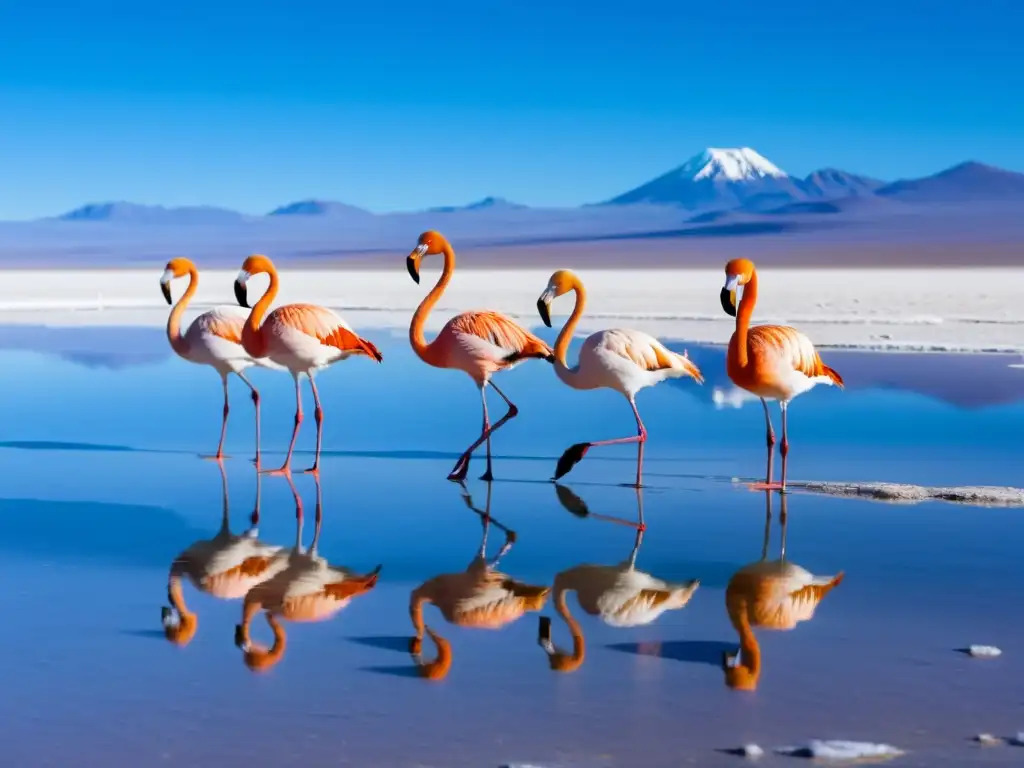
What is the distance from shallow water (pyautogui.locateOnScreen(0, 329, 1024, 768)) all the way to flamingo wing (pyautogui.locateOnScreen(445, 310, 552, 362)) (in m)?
0.62

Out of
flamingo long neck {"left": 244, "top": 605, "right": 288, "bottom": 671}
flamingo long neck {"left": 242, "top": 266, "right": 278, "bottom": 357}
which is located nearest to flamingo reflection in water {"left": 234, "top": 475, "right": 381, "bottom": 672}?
flamingo long neck {"left": 244, "top": 605, "right": 288, "bottom": 671}

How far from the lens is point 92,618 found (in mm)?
Result: 4250

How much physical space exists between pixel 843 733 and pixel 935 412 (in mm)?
6475

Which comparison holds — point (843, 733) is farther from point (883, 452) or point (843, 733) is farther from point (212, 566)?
point (883, 452)

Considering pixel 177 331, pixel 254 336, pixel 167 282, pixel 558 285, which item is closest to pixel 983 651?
pixel 558 285

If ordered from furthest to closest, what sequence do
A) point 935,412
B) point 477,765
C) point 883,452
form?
point 935,412 → point 883,452 → point 477,765

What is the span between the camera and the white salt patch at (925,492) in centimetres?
621

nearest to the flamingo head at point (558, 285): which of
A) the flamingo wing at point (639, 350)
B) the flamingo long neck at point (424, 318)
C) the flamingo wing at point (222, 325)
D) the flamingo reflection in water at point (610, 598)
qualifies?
the flamingo wing at point (639, 350)

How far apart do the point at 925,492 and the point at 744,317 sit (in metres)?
1.23

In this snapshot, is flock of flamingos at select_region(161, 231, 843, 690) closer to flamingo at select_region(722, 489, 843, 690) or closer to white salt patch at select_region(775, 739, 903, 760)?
flamingo at select_region(722, 489, 843, 690)

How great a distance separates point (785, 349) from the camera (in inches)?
269

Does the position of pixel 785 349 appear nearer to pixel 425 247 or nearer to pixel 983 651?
pixel 425 247

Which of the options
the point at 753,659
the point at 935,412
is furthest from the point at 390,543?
the point at 935,412

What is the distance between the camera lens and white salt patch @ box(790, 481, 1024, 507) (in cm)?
621
